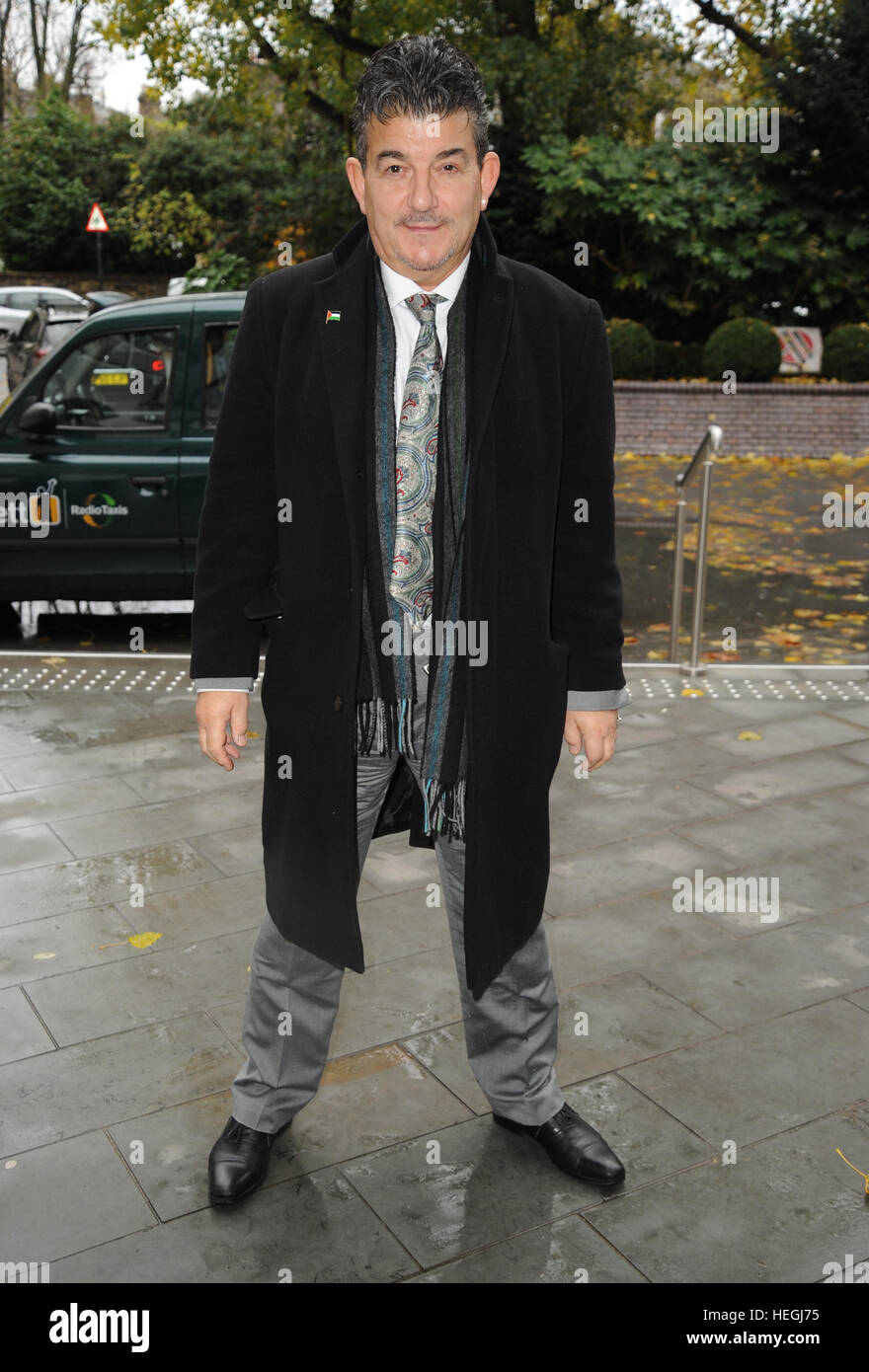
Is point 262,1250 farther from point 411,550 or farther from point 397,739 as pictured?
point 411,550

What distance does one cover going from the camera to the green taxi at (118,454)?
728cm

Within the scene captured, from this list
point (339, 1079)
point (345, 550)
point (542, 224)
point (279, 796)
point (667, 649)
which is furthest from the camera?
point (542, 224)

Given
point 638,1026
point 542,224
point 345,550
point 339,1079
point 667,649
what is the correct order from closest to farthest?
point 345,550 < point 339,1079 < point 638,1026 < point 667,649 < point 542,224

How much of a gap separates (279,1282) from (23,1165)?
71 centimetres

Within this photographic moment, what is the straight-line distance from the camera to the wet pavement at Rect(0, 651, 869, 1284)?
2787mm

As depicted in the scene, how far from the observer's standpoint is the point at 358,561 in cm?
261

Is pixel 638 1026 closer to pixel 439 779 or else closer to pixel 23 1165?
pixel 439 779

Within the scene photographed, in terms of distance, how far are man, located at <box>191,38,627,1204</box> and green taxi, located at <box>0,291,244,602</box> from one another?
182 inches

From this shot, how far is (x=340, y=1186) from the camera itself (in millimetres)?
2945

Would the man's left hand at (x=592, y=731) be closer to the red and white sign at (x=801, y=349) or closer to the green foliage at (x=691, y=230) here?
the red and white sign at (x=801, y=349)

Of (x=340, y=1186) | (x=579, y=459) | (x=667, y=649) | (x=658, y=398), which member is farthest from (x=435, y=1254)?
(x=658, y=398)

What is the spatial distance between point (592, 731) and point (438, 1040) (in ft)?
3.53

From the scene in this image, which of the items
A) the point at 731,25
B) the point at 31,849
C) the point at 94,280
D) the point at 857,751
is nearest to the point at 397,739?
the point at 31,849

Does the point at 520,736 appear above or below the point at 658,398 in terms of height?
below
